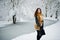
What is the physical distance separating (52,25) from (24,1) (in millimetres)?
761

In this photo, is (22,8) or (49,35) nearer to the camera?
(49,35)

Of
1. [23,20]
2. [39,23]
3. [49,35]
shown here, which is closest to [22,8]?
[23,20]

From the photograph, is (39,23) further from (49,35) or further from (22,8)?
(22,8)

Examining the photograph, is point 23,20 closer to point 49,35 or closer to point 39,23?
point 39,23

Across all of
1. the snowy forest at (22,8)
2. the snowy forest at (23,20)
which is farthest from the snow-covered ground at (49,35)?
the snowy forest at (22,8)

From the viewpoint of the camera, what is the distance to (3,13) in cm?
312

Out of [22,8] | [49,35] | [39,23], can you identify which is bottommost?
[49,35]

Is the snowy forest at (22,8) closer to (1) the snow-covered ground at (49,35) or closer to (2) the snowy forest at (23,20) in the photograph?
(2) the snowy forest at (23,20)

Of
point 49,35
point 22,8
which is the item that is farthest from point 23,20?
point 49,35

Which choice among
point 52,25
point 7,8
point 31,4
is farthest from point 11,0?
point 52,25

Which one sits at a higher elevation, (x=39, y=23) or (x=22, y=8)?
(x=22, y=8)

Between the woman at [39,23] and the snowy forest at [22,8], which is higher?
the snowy forest at [22,8]

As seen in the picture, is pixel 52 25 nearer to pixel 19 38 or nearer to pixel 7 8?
pixel 19 38

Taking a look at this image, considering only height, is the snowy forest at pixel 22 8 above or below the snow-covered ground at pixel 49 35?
above
